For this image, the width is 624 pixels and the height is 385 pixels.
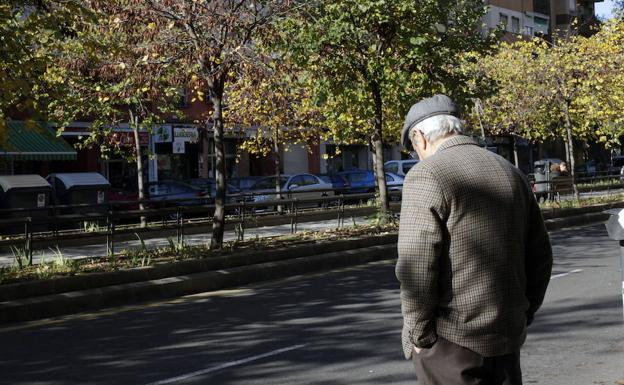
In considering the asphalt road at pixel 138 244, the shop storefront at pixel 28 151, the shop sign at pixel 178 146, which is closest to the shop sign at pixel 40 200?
the asphalt road at pixel 138 244

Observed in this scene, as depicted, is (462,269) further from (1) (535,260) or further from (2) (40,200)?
(2) (40,200)

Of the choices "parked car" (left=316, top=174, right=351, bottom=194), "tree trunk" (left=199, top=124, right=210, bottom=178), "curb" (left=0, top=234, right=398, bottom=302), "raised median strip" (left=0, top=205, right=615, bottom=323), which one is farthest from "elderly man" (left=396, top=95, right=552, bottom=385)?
"tree trunk" (left=199, top=124, right=210, bottom=178)

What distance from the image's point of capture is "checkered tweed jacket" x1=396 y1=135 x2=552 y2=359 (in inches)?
116

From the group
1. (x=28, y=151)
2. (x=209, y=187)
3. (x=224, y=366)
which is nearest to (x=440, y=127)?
(x=224, y=366)

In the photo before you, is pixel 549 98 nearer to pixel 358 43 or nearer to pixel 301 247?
pixel 358 43

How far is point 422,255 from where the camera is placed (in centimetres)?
293

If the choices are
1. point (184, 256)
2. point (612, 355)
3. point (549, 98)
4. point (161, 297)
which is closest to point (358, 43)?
point (184, 256)

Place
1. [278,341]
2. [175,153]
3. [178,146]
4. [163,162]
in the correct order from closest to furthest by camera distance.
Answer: [278,341] → [178,146] → [175,153] → [163,162]

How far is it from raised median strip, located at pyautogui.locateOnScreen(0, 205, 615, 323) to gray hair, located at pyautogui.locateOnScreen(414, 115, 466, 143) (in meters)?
7.32

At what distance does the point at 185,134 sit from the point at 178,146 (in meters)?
0.65

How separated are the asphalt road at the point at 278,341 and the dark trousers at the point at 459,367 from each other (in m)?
3.12

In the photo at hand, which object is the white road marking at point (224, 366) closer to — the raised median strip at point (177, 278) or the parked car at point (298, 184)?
the raised median strip at point (177, 278)

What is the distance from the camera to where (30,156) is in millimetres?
27000

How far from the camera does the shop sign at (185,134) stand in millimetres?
34906
